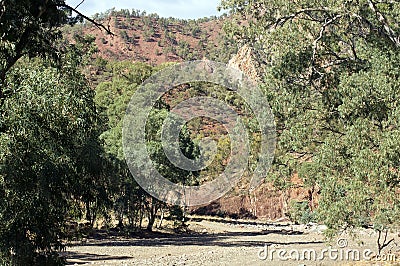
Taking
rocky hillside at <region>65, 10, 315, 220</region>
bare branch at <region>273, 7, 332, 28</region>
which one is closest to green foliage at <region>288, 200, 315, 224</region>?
rocky hillside at <region>65, 10, 315, 220</region>

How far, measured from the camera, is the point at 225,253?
2316 centimetres

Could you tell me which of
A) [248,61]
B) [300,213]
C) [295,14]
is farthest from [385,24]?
[300,213]

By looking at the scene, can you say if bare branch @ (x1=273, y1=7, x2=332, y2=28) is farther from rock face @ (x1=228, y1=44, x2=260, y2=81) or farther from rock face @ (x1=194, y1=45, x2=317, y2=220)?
rock face @ (x1=194, y1=45, x2=317, y2=220)

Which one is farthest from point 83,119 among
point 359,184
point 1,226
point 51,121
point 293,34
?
point 293,34

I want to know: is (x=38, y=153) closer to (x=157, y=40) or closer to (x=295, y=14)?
(x=295, y=14)

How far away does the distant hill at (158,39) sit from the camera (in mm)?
108500

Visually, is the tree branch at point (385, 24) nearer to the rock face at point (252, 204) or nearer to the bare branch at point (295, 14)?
the bare branch at point (295, 14)

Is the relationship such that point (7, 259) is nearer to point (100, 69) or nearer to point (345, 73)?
point (345, 73)

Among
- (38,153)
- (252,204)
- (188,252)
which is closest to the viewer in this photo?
(38,153)

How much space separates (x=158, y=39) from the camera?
12381cm

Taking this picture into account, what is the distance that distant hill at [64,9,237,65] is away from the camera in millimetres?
108500

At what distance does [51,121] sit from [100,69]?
59.6m

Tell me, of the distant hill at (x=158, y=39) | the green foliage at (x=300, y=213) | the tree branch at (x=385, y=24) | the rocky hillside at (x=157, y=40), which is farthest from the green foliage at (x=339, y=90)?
the distant hill at (x=158, y=39)

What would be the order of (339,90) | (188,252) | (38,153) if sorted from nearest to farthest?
1. (38,153)
2. (339,90)
3. (188,252)
